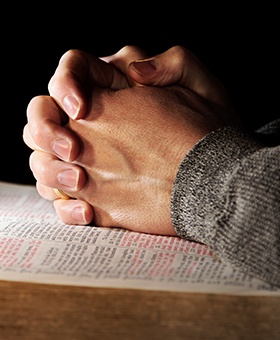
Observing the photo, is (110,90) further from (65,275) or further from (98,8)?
(98,8)

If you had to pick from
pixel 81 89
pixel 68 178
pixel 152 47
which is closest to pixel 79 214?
pixel 68 178

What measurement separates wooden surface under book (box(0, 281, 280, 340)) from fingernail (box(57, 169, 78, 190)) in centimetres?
29

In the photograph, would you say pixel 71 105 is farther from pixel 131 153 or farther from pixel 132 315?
pixel 132 315

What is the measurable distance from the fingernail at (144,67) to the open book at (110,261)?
0.24 m

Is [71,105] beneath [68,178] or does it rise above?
above

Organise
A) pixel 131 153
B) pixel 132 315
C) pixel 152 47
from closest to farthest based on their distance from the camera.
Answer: pixel 132 315, pixel 131 153, pixel 152 47

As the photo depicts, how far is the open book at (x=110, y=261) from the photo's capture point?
1.98 ft

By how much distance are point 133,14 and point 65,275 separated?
103cm

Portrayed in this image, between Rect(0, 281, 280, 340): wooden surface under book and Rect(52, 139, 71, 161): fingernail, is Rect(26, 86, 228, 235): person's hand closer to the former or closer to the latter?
Rect(52, 139, 71, 161): fingernail

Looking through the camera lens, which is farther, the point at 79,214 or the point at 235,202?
the point at 79,214

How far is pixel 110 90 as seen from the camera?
0.90 m

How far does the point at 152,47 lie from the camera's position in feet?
5.09

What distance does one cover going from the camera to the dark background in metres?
1.51

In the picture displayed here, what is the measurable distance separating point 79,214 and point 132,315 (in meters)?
0.30
